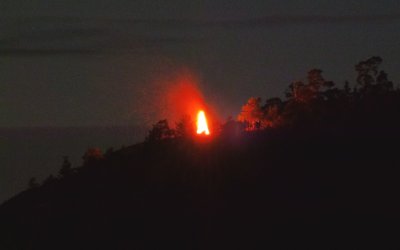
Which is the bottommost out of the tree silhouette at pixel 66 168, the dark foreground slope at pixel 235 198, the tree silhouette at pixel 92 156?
the dark foreground slope at pixel 235 198

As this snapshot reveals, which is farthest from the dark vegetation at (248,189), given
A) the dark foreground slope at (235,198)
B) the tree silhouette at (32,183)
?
the tree silhouette at (32,183)

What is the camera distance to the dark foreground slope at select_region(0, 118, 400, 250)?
31578mm

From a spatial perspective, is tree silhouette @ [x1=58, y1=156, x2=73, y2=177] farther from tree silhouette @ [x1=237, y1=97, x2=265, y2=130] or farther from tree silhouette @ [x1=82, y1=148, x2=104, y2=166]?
tree silhouette @ [x1=237, y1=97, x2=265, y2=130]

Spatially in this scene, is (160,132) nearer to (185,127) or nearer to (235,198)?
(185,127)

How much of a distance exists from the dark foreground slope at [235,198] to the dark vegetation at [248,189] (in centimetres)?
6

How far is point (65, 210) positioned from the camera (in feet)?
130

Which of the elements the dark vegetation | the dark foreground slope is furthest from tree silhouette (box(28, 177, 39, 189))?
the dark foreground slope

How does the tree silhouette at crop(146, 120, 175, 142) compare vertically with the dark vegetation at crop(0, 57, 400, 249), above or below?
above

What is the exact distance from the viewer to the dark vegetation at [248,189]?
104 ft

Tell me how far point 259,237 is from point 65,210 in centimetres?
1210

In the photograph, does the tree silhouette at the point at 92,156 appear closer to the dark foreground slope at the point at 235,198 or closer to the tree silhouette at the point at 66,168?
the tree silhouette at the point at 66,168

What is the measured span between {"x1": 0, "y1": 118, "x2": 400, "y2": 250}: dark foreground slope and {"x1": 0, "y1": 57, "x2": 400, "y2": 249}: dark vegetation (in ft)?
0.19

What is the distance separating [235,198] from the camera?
35562mm

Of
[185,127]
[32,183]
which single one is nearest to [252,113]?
[185,127]
